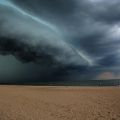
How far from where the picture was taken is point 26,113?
15.2 m

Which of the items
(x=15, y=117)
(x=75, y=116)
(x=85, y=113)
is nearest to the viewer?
(x=15, y=117)

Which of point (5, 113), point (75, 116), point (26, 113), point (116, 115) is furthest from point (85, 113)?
point (5, 113)

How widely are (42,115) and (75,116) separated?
2371mm

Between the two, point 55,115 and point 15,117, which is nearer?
point 15,117

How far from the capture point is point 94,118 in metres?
14.1

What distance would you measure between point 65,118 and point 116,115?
385cm

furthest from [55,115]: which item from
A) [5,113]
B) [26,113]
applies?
[5,113]

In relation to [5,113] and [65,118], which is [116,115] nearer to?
[65,118]

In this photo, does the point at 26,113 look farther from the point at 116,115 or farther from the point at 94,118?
the point at 116,115

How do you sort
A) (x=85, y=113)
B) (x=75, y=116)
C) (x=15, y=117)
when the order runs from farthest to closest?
(x=85, y=113) → (x=75, y=116) → (x=15, y=117)

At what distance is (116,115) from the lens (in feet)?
49.1

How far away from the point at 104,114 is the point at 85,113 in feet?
4.68

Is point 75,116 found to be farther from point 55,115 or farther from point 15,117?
point 15,117

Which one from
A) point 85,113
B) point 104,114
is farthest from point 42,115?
point 104,114
